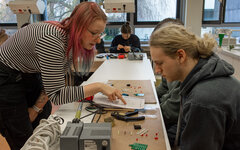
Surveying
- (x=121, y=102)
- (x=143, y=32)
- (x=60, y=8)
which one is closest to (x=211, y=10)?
(x=143, y=32)

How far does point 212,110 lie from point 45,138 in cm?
63

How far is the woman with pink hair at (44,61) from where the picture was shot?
3.34 ft

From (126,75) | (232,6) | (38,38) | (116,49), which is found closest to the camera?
(38,38)

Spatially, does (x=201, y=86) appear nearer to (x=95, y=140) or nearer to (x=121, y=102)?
(x=95, y=140)

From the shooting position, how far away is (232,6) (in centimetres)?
451

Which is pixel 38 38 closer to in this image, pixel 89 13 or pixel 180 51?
pixel 89 13

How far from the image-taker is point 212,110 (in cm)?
73

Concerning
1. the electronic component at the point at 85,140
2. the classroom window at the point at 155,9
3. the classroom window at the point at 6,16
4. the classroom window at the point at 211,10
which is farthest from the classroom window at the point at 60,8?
the electronic component at the point at 85,140

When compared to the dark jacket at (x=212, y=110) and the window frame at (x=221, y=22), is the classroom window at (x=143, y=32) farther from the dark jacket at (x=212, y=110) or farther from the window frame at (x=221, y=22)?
the dark jacket at (x=212, y=110)

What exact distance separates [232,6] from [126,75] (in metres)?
3.69

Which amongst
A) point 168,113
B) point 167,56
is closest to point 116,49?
point 168,113

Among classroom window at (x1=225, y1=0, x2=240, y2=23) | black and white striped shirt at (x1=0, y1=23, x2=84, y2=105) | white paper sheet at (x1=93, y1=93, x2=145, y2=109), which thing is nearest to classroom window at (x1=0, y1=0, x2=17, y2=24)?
black and white striped shirt at (x1=0, y1=23, x2=84, y2=105)

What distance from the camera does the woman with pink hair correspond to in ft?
3.34

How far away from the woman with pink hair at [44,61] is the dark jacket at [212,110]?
0.51 meters
